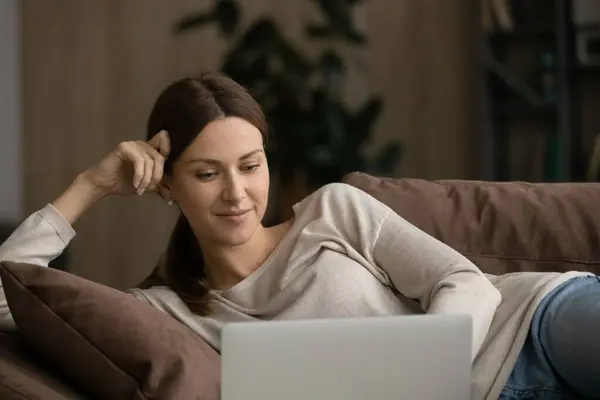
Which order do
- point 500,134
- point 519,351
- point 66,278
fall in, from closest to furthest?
point 66,278 < point 519,351 < point 500,134

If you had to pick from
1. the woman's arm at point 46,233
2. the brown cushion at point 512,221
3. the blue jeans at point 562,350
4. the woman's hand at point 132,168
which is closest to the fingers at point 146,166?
the woman's hand at point 132,168

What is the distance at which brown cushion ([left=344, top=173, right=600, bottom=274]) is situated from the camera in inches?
69.1

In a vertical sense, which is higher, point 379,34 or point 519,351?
point 379,34

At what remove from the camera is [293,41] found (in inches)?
149

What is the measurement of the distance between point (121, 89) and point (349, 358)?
124 inches

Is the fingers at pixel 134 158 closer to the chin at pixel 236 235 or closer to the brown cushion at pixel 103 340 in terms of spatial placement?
the chin at pixel 236 235

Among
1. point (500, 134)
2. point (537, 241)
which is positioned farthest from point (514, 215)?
point (500, 134)

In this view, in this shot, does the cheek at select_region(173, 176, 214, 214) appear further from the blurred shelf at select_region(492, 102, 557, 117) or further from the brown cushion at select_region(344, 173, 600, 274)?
the blurred shelf at select_region(492, 102, 557, 117)

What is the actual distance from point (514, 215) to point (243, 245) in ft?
1.85

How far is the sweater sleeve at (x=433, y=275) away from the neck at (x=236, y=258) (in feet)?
0.75

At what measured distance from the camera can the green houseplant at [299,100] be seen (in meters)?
3.18

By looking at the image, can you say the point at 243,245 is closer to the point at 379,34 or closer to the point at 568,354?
the point at 568,354

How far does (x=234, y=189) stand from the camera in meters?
1.57

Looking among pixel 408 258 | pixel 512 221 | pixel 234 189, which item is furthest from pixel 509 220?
pixel 234 189
